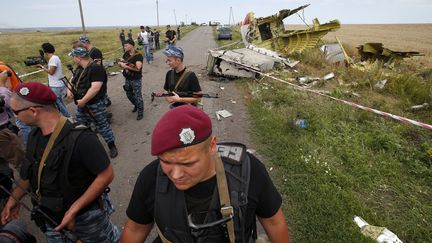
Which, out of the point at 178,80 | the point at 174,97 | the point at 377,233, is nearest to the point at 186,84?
the point at 178,80

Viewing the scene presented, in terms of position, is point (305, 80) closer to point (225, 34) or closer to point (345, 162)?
point (345, 162)

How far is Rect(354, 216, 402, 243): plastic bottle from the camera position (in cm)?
310

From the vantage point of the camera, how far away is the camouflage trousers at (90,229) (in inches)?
91.3

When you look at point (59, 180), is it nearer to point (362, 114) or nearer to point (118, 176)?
point (118, 176)

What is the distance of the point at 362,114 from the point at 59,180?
6.42 metres

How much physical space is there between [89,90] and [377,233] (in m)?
4.62

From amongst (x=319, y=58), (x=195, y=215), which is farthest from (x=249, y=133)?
(x=319, y=58)

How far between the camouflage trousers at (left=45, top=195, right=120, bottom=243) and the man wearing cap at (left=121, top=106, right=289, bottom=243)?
87 cm

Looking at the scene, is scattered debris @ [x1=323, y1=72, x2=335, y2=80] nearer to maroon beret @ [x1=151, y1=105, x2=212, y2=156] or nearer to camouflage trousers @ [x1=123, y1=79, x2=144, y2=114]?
camouflage trousers @ [x1=123, y1=79, x2=144, y2=114]

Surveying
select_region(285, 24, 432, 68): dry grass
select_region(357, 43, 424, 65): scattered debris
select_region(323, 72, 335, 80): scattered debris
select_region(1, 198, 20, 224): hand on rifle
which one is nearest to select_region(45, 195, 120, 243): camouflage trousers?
select_region(1, 198, 20, 224): hand on rifle

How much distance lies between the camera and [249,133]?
6.05 m

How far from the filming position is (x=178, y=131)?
129cm

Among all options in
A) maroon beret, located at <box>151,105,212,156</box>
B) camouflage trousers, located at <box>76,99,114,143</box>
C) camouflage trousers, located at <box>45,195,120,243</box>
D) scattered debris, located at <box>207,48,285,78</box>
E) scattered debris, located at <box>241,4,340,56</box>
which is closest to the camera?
maroon beret, located at <box>151,105,212,156</box>

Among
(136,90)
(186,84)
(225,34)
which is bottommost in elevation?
(136,90)
